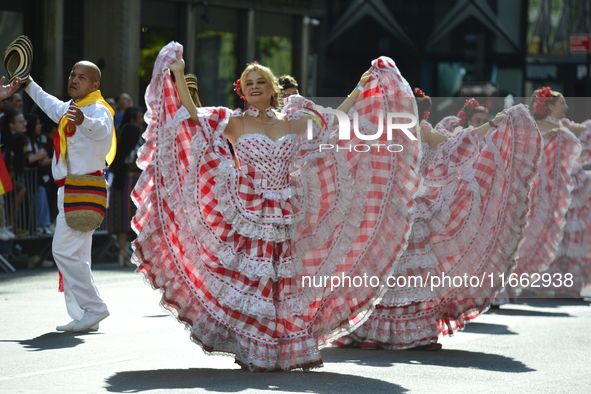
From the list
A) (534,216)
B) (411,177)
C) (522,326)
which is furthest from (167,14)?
(411,177)

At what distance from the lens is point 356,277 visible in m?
7.50

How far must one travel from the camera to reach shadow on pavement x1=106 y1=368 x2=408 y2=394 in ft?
21.5

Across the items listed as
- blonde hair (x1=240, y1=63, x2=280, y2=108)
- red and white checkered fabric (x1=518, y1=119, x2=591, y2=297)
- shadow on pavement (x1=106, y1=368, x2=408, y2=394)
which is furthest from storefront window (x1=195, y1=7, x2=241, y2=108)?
shadow on pavement (x1=106, y1=368, x2=408, y2=394)

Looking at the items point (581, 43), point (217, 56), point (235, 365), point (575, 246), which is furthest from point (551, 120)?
point (217, 56)

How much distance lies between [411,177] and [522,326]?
316 centimetres

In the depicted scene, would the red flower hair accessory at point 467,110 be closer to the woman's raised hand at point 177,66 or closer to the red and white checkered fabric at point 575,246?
the red and white checkered fabric at point 575,246

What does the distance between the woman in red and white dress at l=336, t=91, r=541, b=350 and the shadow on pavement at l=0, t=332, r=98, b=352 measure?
2001 millimetres

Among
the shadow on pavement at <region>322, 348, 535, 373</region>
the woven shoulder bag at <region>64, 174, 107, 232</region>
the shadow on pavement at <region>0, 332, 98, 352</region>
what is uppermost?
the woven shoulder bag at <region>64, 174, 107, 232</region>

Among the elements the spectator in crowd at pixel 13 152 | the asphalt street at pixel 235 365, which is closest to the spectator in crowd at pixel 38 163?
the spectator in crowd at pixel 13 152

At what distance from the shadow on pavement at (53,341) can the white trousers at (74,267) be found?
0.78ft

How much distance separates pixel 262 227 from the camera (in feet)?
23.6

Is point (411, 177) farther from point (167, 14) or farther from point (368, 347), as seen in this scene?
point (167, 14)

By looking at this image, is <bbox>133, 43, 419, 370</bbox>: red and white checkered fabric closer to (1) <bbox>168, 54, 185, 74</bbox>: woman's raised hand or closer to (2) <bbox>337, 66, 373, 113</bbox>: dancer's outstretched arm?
(1) <bbox>168, 54, 185, 74</bbox>: woman's raised hand

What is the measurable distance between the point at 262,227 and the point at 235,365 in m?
0.98
